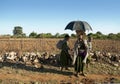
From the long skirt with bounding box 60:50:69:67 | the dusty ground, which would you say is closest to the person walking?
the long skirt with bounding box 60:50:69:67

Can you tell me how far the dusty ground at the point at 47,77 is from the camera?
37.1 feet

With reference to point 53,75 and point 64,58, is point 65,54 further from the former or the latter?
point 53,75

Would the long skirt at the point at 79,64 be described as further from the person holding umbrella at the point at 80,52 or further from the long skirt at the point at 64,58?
the long skirt at the point at 64,58

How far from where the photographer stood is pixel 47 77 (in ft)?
39.2

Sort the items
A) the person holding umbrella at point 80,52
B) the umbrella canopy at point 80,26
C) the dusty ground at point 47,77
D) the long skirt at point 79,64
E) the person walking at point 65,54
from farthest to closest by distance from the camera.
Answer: the person walking at point 65,54 < the long skirt at point 79,64 < the umbrella canopy at point 80,26 < the person holding umbrella at point 80,52 < the dusty ground at point 47,77

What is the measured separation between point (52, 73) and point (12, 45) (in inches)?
568

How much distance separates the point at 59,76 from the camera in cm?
1216

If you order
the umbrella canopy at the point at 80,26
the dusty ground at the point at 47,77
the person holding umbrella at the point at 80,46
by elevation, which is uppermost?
the umbrella canopy at the point at 80,26

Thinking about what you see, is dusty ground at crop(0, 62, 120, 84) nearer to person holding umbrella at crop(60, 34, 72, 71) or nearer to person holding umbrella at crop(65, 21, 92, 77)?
person holding umbrella at crop(60, 34, 72, 71)

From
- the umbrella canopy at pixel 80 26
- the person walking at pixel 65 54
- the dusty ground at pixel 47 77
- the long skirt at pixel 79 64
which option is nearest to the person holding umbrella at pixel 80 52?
the long skirt at pixel 79 64

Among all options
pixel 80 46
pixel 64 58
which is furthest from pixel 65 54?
pixel 80 46

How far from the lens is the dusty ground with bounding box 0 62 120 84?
11320mm

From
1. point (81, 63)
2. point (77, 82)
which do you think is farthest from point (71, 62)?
point (77, 82)

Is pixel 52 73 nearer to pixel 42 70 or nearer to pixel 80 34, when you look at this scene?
pixel 42 70
